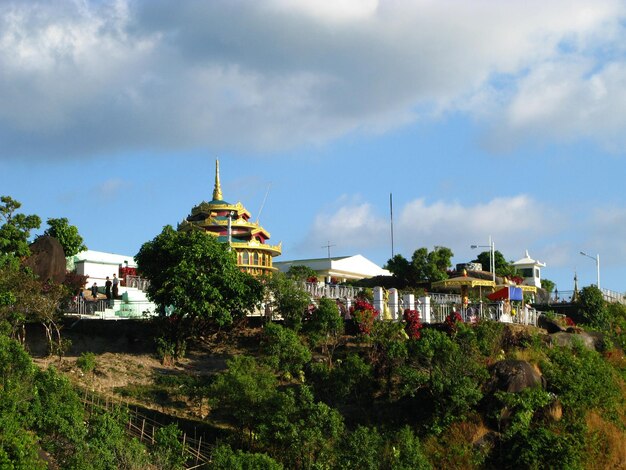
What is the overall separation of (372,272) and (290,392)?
4517 cm

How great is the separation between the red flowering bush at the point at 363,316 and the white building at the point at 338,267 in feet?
90.3

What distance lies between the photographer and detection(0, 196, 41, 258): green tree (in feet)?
132

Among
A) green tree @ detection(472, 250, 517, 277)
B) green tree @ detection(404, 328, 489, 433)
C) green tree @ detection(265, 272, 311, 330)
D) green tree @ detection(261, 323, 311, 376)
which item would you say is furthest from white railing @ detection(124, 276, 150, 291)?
green tree @ detection(472, 250, 517, 277)

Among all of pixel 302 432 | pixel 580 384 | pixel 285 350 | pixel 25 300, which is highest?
pixel 25 300

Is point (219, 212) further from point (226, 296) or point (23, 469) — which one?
point (23, 469)

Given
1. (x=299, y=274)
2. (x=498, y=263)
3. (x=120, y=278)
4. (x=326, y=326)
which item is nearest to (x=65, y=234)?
(x=120, y=278)

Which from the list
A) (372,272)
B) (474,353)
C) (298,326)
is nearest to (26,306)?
(298,326)

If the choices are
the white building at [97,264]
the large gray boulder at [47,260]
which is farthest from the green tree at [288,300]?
the white building at [97,264]

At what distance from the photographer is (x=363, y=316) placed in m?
37.2

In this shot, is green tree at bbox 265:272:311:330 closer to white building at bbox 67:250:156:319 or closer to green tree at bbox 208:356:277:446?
white building at bbox 67:250:156:319

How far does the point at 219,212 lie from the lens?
5316 centimetres

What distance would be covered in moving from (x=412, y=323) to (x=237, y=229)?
1692cm

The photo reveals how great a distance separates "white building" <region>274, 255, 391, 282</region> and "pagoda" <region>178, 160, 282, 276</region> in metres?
13.9

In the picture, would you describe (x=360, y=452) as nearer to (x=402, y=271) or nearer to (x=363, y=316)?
(x=363, y=316)
